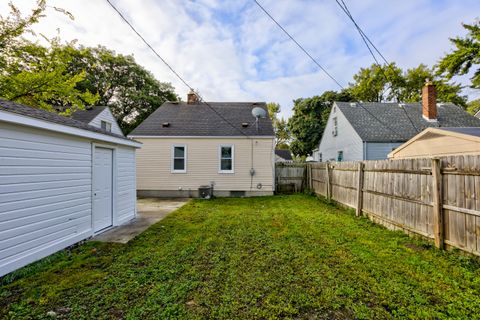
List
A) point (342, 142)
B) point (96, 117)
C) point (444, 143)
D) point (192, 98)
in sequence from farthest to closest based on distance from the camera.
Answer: point (342, 142) < point (192, 98) < point (96, 117) < point (444, 143)

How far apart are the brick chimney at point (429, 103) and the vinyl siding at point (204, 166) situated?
11.6 metres

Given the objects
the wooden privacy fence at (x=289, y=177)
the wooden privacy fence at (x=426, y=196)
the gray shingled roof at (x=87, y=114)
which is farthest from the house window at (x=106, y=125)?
the wooden privacy fence at (x=426, y=196)

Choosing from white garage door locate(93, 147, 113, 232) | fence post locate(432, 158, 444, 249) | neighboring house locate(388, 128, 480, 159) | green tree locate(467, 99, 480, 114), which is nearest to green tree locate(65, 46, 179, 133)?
white garage door locate(93, 147, 113, 232)

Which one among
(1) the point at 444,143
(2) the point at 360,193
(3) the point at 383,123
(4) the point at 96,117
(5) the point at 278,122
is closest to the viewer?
(2) the point at 360,193

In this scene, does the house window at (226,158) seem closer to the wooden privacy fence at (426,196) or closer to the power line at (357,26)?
the wooden privacy fence at (426,196)

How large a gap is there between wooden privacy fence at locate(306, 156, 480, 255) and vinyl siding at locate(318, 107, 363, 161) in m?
7.76

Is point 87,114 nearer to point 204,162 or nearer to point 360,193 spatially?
point 204,162

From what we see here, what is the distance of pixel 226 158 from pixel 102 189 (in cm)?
665

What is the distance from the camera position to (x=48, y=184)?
12.6 ft

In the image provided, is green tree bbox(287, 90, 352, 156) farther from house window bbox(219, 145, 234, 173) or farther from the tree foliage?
house window bbox(219, 145, 234, 173)

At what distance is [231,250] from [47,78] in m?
10.1

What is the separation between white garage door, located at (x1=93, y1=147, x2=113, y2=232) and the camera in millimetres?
5070

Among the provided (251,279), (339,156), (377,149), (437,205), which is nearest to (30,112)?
(251,279)

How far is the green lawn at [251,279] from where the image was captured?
7.75 feet
